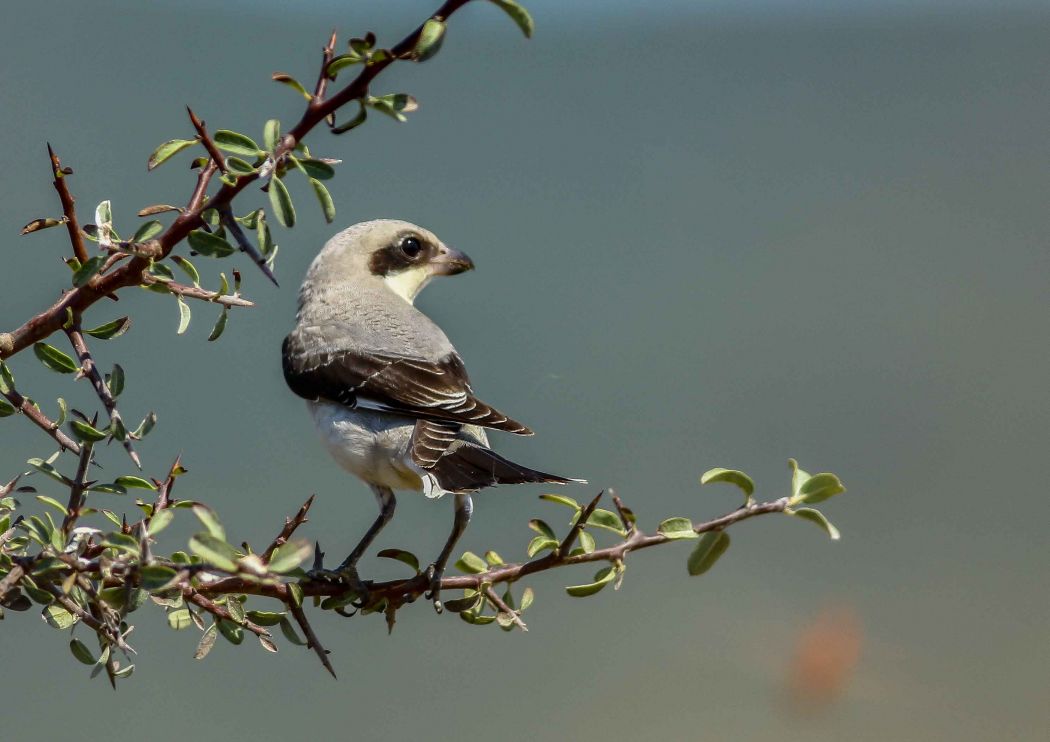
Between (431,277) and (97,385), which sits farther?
(431,277)

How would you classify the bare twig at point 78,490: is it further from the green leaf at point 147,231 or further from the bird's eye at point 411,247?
the bird's eye at point 411,247

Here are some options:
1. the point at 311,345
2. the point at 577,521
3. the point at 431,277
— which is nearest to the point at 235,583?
the point at 577,521

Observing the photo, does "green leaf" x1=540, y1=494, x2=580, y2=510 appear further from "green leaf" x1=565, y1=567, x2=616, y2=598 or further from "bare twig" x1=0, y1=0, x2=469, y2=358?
"bare twig" x1=0, y1=0, x2=469, y2=358

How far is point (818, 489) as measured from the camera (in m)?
2.20

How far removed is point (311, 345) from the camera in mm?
3863

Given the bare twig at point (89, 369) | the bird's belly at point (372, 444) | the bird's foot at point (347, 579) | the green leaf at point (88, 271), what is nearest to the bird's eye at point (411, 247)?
the bird's belly at point (372, 444)

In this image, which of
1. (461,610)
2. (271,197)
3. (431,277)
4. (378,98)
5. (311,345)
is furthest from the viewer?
(431,277)

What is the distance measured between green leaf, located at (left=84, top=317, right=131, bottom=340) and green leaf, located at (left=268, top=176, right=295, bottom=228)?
20.7 inches

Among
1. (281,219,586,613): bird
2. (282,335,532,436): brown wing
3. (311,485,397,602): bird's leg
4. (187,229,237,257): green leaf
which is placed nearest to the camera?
(187,229,237,257): green leaf

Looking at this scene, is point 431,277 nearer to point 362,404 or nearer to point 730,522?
point 362,404

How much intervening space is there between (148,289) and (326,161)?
0.48 metres

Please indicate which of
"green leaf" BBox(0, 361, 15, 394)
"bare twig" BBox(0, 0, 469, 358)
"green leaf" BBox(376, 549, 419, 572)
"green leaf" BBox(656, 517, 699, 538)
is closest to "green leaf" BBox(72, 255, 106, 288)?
"bare twig" BBox(0, 0, 469, 358)

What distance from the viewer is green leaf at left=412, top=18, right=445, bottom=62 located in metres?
1.76

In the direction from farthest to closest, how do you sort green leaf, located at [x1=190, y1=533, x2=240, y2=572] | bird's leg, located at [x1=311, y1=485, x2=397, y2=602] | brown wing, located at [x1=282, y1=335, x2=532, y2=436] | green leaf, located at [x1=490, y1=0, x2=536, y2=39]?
brown wing, located at [x1=282, y1=335, x2=532, y2=436] → bird's leg, located at [x1=311, y1=485, x2=397, y2=602] → green leaf, located at [x1=490, y1=0, x2=536, y2=39] → green leaf, located at [x1=190, y1=533, x2=240, y2=572]
